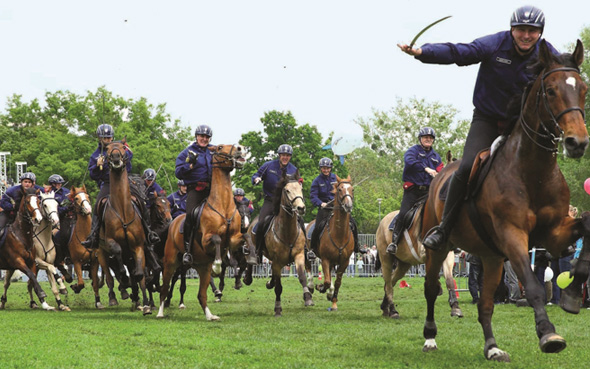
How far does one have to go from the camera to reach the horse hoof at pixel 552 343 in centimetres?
675

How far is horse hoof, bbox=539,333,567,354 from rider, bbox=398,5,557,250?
246 cm

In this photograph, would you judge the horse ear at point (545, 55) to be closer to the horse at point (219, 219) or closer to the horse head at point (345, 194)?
the horse at point (219, 219)

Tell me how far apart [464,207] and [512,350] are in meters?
2.30

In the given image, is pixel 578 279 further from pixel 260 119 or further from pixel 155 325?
pixel 260 119

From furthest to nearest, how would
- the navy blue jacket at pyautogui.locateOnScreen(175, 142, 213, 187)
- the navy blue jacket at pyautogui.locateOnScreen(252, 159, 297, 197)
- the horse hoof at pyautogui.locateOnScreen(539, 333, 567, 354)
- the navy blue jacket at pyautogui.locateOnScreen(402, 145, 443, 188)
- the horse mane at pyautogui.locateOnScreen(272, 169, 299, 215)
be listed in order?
1. the navy blue jacket at pyautogui.locateOnScreen(252, 159, 297, 197)
2. the horse mane at pyautogui.locateOnScreen(272, 169, 299, 215)
3. the navy blue jacket at pyautogui.locateOnScreen(175, 142, 213, 187)
4. the navy blue jacket at pyautogui.locateOnScreen(402, 145, 443, 188)
5. the horse hoof at pyautogui.locateOnScreen(539, 333, 567, 354)

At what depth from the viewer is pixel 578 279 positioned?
7645 millimetres

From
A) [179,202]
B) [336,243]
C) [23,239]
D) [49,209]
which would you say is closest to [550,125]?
[336,243]

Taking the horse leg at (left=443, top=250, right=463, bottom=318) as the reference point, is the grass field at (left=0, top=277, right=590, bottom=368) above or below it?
below

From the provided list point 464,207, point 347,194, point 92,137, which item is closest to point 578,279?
point 464,207

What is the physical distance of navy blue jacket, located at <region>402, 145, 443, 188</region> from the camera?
15.8 meters

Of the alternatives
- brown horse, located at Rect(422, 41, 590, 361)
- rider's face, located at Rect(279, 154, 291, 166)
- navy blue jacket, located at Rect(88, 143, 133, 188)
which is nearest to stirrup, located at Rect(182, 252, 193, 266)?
navy blue jacket, located at Rect(88, 143, 133, 188)

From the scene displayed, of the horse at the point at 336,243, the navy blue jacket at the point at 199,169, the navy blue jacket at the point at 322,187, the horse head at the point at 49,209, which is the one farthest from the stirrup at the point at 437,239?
the horse head at the point at 49,209

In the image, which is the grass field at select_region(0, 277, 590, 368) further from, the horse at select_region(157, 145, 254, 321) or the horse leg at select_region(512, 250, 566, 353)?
the horse leg at select_region(512, 250, 566, 353)

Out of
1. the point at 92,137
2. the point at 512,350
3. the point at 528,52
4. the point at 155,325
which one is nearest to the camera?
the point at 528,52
